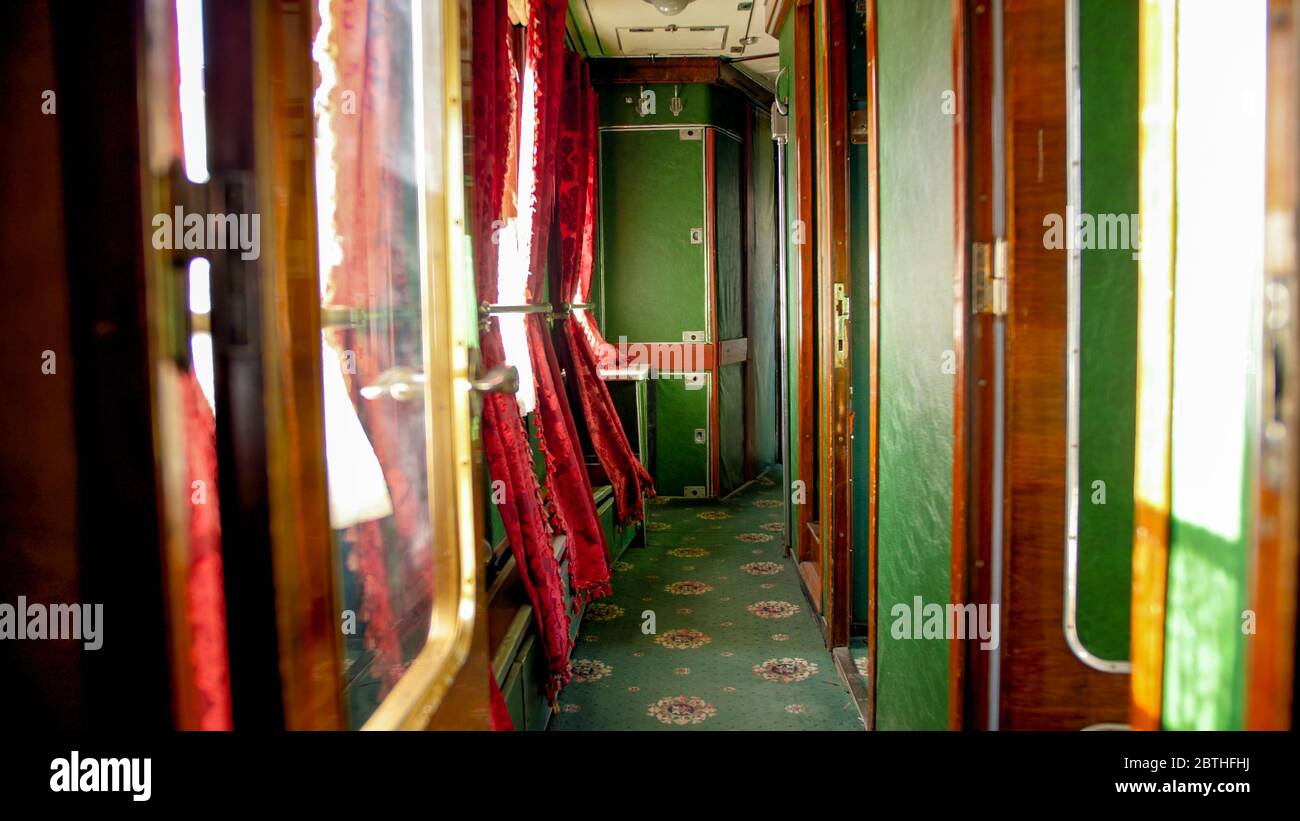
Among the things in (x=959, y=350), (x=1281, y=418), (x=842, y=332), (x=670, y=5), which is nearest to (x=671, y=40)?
(x=670, y=5)

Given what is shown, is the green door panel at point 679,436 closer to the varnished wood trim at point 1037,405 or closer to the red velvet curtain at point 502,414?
the red velvet curtain at point 502,414

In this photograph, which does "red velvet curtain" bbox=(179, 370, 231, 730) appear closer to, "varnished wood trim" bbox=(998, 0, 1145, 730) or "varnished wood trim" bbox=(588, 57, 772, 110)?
"varnished wood trim" bbox=(998, 0, 1145, 730)

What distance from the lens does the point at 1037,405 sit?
4.81ft

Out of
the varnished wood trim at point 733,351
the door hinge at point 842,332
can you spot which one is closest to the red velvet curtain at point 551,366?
the door hinge at point 842,332

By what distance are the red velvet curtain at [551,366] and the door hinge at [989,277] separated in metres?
2.19

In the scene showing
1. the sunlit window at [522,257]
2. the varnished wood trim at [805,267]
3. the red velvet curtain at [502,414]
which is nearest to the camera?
the red velvet curtain at [502,414]

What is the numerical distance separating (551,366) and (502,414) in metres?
1.19

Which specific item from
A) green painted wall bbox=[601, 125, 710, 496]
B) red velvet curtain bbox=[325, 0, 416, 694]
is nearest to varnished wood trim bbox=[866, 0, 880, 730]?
red velvet curtain bbox=[325, 0, 416, 694]

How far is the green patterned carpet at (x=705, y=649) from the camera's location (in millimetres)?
2705

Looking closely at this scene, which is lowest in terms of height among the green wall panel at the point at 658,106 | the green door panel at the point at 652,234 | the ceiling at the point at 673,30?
the green door panel at the point at 652,234

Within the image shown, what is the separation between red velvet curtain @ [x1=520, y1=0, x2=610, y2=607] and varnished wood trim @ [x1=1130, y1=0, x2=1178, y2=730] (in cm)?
264
